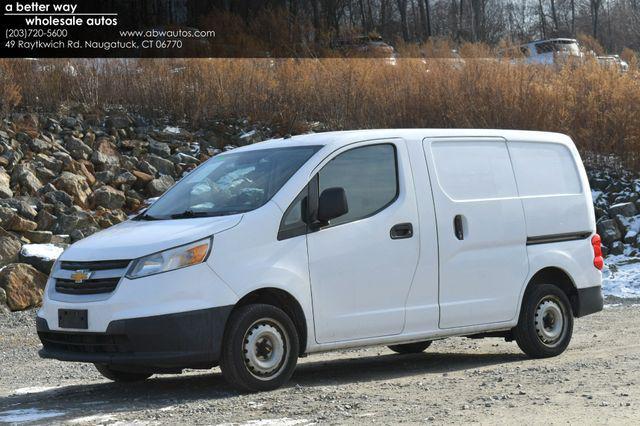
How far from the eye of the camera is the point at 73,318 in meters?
7.63

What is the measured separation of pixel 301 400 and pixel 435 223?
210cm

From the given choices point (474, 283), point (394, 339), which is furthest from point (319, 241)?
point (474, 283)

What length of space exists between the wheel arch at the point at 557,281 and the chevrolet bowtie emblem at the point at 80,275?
3928 mm

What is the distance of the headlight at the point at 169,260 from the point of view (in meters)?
7.42

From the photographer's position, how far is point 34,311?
13.9m

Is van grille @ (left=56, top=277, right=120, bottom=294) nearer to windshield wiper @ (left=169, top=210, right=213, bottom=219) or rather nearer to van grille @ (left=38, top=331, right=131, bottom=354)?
van grille @ (left=38, top=331, right=131, bottom=354)

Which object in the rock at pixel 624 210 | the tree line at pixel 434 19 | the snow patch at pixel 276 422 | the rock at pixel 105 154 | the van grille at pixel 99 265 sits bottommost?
the snow patch at pixel 276 422

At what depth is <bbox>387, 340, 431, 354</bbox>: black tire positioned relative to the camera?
10516 mm

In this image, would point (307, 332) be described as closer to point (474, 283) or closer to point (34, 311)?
point (474, 283)

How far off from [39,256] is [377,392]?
8.14m

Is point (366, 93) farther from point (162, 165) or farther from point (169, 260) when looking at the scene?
point (169, 260)

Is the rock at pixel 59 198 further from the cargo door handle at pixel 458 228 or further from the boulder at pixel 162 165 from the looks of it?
the cargo door handle at pixel 458 228

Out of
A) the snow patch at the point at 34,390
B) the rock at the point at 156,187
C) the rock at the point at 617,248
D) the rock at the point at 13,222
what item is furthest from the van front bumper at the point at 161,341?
the rock at the point at 617,248

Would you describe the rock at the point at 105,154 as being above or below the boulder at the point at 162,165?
above
